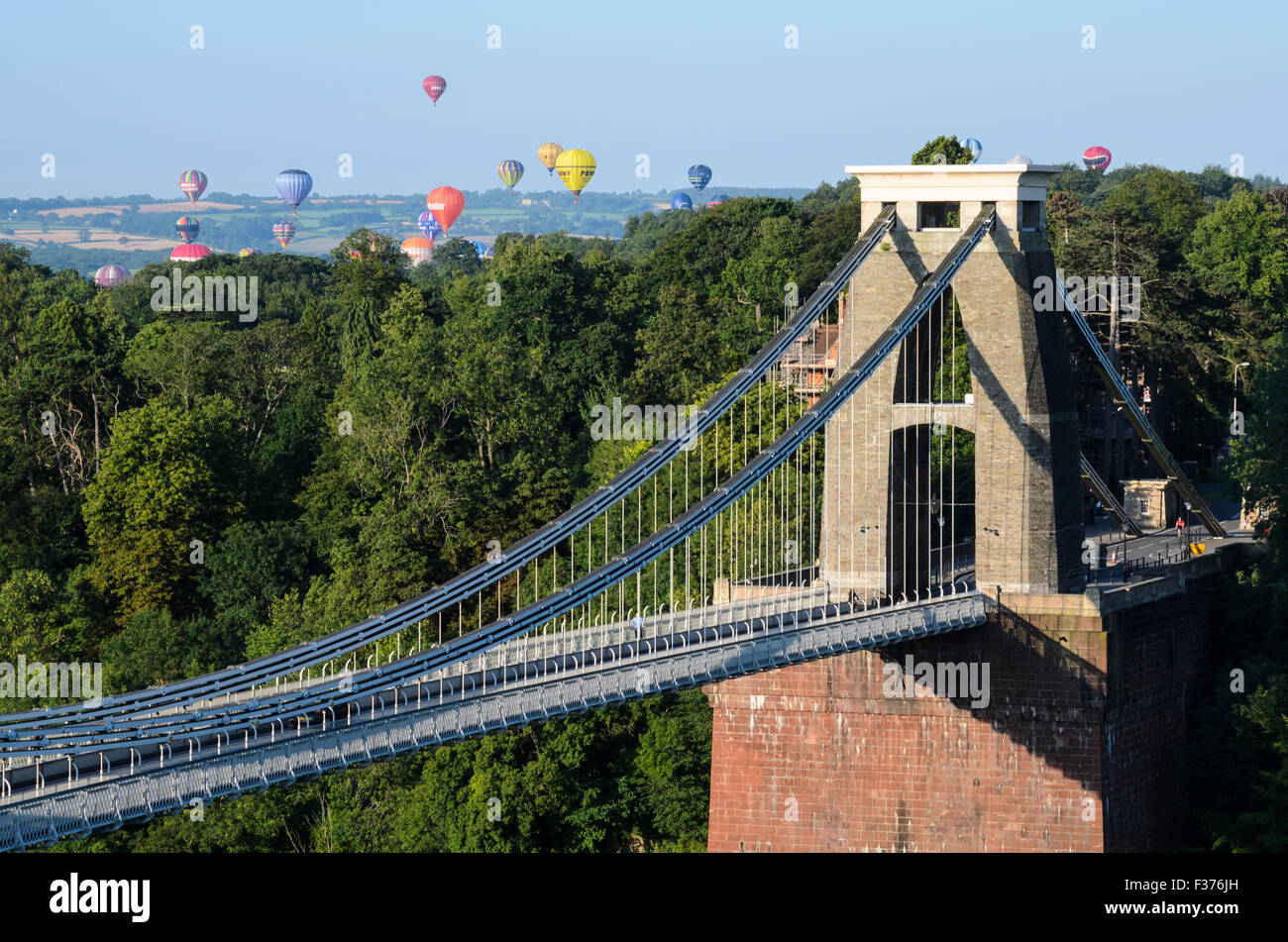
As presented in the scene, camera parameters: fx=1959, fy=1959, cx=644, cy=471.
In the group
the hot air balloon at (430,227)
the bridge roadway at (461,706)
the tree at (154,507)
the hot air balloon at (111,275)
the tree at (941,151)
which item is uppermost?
the hot air balloon at (430,227)

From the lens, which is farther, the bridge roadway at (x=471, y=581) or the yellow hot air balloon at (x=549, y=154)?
the yellow hot air balloon at (x=549, y=154)

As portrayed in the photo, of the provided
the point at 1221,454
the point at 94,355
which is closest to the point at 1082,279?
the point at 1221,454

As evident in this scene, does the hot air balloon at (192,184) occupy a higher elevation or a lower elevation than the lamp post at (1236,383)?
higher

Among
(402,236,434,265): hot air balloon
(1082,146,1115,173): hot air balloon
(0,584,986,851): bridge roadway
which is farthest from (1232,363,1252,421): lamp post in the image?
(402,236,434,265): hot air balloon

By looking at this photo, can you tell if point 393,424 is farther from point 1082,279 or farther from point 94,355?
point 1082,279

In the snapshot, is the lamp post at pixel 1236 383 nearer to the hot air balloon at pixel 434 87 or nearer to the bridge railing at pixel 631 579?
the bridge railing at pixel 631 579

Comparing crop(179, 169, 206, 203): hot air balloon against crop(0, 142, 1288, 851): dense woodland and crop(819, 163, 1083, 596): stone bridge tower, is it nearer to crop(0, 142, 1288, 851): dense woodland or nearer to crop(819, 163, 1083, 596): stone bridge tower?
crop(0, 142, 1288, 851): dense woodland

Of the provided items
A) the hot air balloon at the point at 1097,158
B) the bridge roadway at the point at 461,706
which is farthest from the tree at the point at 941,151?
the hot air balloon at the point at 1097,158
